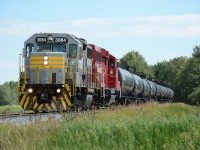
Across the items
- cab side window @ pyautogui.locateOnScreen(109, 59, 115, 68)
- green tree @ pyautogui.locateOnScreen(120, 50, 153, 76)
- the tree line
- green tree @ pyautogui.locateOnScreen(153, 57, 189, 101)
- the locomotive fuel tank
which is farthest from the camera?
green tree @ pyautogui.locateOnScreen(153, 57, 189, 101)

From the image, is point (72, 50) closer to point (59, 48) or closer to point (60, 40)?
point (59, 48)

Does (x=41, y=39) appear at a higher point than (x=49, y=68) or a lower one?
higher

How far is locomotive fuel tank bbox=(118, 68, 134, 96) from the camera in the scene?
3157cm

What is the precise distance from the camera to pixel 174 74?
124750 millimetres

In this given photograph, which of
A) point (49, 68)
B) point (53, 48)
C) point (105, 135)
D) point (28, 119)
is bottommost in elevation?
point (105, 135)

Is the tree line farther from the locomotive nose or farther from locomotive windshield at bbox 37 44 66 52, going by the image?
the locomotive nose

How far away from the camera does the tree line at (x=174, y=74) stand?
251ft

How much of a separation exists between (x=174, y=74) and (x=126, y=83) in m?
94.0

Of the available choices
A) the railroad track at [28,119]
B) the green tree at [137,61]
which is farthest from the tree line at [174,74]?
the railroad track at [28,119]

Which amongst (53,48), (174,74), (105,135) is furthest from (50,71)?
(174,74)

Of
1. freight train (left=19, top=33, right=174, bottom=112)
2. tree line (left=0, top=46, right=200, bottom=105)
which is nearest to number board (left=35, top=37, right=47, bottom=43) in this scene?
freight train (left=19, top=33, right=174, bottom=112)

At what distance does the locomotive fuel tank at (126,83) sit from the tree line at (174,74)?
22428 millimetres

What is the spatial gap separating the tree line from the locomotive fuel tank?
73.6 ft

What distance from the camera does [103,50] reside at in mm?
26734
